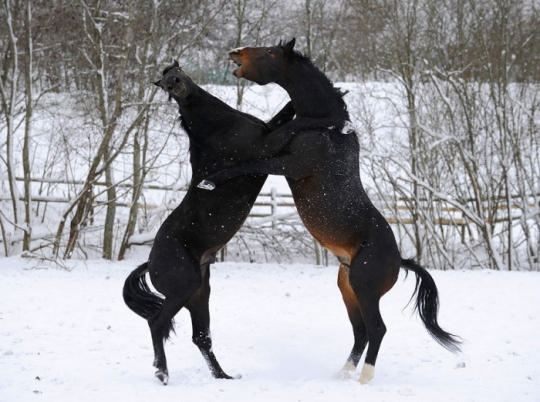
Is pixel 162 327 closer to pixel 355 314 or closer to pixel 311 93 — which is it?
pixel 355 314

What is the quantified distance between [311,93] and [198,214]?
1.09 meters

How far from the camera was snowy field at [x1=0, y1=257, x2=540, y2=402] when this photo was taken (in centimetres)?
367

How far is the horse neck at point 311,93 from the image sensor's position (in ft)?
13.2

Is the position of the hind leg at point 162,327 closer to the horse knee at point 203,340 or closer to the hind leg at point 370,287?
the horse knee at point 203,340

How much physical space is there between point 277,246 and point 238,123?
383 inches

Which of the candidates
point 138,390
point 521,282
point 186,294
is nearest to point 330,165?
point 186,294

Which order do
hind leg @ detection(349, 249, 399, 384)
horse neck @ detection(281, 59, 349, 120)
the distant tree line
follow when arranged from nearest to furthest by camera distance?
1. hind leg @ detection(349, 249, 399, 384)
2. horse neck @ detection(281, 59, 349, 120)
3. the distant tree line

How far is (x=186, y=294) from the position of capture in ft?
12.7

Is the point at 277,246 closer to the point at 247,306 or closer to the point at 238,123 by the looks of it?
the point at 247,306

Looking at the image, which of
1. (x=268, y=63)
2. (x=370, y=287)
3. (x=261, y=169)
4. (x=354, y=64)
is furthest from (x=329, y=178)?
(x=354, y=64)

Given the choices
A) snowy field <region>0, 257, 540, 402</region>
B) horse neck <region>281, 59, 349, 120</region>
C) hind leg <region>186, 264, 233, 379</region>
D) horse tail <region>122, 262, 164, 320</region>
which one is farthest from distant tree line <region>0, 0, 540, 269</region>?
horse neck <region>281, 59, 349, 120</region>

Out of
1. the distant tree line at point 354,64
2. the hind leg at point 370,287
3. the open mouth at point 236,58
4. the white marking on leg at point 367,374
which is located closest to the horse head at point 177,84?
the open mouth at point 236,58

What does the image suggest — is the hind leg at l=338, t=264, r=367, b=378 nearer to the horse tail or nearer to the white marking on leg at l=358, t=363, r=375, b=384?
the white marking on leg at l=358, t=363, r=375, b=384

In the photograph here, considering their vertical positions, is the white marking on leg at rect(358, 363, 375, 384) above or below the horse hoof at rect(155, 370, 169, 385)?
above
